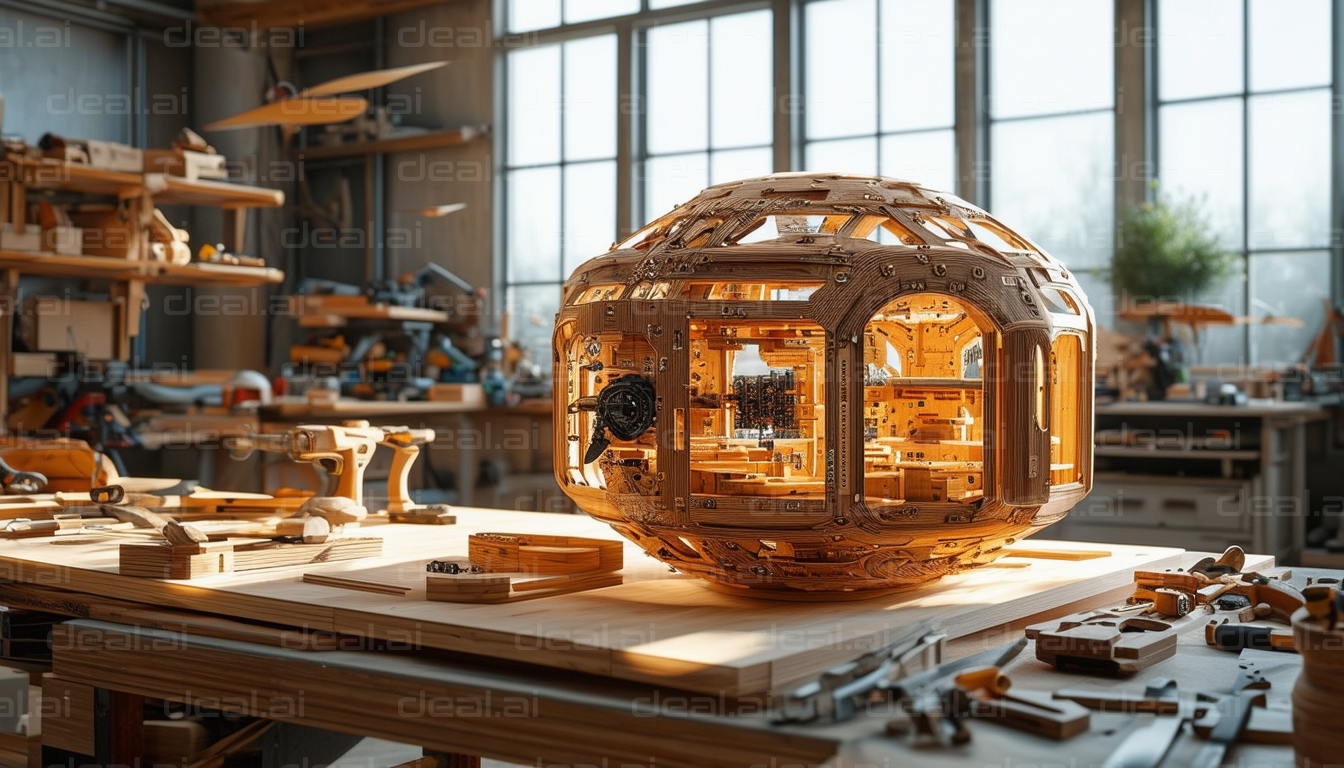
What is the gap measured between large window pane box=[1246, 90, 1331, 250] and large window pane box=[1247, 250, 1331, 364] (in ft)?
0.31

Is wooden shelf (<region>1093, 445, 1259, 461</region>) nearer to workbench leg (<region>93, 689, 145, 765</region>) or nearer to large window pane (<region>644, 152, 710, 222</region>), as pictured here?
large window pane (<region>644, 152, 710, 222</region>)

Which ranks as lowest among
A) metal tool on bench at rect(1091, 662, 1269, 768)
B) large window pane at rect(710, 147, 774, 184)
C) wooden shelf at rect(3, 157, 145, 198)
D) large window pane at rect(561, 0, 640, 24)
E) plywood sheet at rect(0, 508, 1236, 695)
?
metal tool on bench at rect(1091, 662, 1269, 768)

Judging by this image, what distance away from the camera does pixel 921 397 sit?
2633mm

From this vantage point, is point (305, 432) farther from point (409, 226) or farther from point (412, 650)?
point (409, 226)

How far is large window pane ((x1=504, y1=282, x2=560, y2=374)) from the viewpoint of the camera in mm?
9242

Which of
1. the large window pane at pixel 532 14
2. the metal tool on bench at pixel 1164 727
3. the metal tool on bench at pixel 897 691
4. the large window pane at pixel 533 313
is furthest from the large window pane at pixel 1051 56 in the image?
the metal tool on bench at pixel 897 691

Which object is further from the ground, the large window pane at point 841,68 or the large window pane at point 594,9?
the large window pane at point 594,9

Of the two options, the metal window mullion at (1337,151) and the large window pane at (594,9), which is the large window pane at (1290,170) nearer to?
the metal window mullion at (1337,151)

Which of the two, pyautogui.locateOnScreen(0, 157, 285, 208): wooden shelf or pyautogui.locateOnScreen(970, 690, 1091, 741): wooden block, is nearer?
pyautogui.locateOnScreen(970, 690, 1091, 741): wooden block

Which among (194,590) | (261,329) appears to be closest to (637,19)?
(261,329)

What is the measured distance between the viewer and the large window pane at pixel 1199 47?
6949 millimetres

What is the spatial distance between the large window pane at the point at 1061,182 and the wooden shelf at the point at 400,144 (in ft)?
12.3

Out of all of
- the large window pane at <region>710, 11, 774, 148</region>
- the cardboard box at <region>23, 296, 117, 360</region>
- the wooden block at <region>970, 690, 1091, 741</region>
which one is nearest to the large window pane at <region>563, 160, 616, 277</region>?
the large window pane at <region>710, 11, 774, 148</region>

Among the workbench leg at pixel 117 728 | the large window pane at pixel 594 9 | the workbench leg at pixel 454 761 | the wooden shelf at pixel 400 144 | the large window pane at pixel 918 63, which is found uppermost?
the large window pane at pixel 594 9
